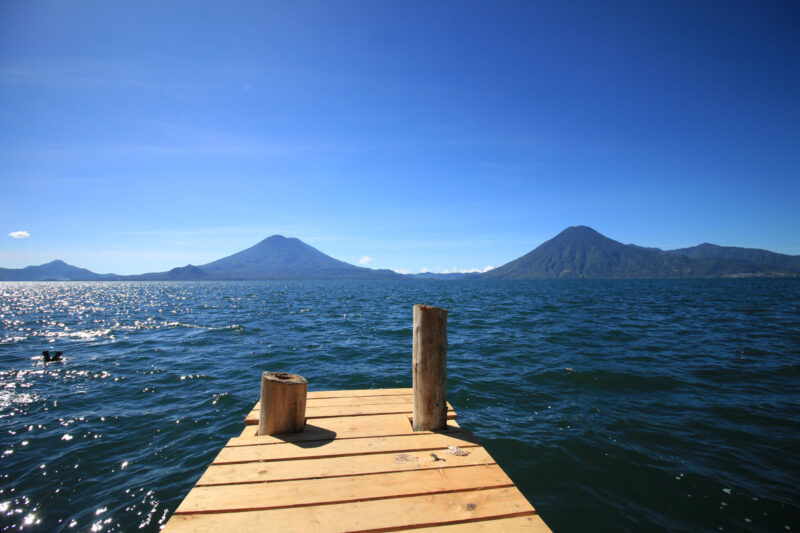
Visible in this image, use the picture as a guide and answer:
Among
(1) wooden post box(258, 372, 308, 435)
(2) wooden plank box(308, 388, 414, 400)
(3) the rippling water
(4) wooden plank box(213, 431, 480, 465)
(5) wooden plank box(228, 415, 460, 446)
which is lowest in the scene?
(3) the rippling water

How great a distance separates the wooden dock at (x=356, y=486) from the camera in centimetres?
290

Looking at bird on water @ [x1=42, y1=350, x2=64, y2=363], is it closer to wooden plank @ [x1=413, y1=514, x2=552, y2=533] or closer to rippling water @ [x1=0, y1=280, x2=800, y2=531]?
rippling water @ [x1=0, y1=280, x2=800, y2=531]

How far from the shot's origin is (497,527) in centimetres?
284

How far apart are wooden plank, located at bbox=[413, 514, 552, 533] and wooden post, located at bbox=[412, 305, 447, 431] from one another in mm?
1745

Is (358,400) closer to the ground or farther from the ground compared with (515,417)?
farther from the ground

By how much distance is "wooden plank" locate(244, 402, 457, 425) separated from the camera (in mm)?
5359

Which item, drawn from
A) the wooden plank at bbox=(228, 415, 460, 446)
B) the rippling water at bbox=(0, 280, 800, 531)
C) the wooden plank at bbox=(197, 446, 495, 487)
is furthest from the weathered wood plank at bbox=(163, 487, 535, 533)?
the rippling water at bbox=(0, 280, 800, 531)

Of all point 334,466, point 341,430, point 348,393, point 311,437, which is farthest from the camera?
point 348,393

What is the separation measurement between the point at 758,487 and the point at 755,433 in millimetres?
2510

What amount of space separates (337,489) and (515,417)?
6.15 m

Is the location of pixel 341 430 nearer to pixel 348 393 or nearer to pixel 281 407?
pixel 281 407

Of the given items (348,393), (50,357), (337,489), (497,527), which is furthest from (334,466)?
(50,357)

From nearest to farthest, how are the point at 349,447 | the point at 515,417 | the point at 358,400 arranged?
1. the point at 349,447
2. the point at 358,400
3. the point at 515,417

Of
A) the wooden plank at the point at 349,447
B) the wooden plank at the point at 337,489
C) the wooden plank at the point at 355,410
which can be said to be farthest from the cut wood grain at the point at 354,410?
the wooden plank at the point at 337,489
